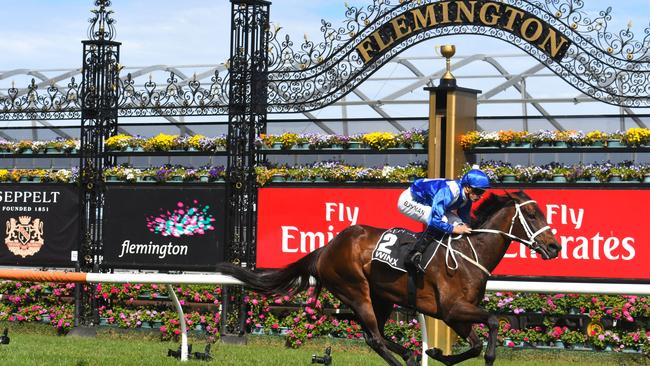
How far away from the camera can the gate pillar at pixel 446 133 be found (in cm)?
1303

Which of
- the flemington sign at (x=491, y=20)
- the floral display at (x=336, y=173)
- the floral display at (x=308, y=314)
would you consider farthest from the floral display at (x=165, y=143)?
the flemington sign at (x=491, y=20)

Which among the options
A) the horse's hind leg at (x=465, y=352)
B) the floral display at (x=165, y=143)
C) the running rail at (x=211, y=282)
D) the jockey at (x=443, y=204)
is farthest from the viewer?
the floral display at (x=165, y=143)

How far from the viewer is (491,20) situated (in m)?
13.3

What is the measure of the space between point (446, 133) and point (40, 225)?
593cm

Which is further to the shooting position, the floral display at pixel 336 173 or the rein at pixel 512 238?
the floral display at pixel 336 173

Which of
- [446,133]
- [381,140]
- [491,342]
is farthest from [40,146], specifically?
[491,342]

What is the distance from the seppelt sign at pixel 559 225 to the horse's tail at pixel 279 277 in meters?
3.30

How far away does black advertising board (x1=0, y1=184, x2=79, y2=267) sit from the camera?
51.7 feet

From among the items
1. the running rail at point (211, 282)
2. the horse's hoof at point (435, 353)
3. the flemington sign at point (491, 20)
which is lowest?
the horse's hoof at point (435, 353)

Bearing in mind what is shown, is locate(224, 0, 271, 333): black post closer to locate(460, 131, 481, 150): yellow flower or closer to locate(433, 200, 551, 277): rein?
locate(460, 131, 481, 150): yellow flower

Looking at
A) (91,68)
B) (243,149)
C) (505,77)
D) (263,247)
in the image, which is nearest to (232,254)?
(263,247)

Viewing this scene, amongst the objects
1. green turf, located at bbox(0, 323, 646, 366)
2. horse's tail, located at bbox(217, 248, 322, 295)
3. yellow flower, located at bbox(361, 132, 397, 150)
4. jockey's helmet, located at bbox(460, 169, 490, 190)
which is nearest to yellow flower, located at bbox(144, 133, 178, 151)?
green turf, located at bbox(0, 323, 646, 366)

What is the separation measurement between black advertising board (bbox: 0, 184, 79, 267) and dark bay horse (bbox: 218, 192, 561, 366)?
586cm

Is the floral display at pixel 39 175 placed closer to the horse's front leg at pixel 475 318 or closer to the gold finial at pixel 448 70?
the gold finial at pixel 448 70
